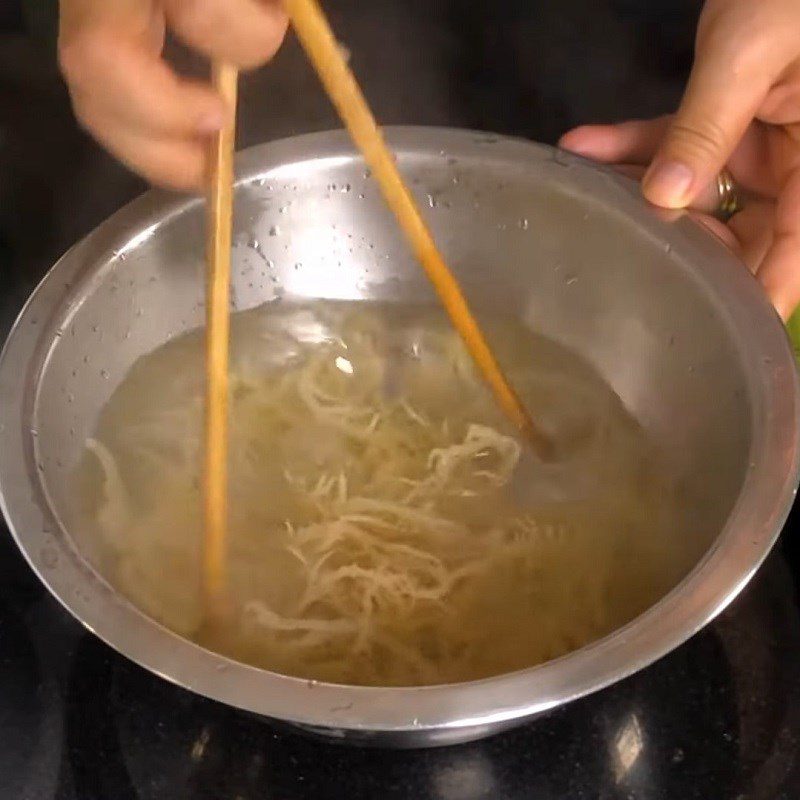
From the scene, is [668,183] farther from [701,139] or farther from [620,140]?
[620,140]

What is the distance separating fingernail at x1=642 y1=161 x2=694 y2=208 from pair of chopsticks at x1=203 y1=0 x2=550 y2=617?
0.61ft

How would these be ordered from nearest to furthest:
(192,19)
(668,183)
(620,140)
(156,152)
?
(192,19) < (156,152) < (668,183) < (620,140)

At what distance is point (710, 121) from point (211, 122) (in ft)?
1.39

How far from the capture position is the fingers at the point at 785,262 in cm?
96

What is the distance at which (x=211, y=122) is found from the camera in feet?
2.43

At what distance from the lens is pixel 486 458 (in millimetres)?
1038

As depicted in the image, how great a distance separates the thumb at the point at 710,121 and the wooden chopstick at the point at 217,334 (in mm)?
368

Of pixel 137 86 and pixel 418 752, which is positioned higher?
pixel 137 86

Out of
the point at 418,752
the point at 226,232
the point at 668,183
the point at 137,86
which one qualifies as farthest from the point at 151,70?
the point at 418,752

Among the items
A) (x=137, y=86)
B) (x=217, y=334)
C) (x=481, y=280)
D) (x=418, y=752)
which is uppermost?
(x=137, y=86)

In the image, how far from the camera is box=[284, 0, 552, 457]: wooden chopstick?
74cm

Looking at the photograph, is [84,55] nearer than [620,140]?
Yes

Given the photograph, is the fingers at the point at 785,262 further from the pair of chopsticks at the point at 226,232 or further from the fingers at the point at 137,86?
the fingers at the point at 137,86

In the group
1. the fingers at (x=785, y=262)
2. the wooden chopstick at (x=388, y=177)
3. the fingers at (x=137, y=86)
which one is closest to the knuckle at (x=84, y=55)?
the fingers at (x=137, y=86)
